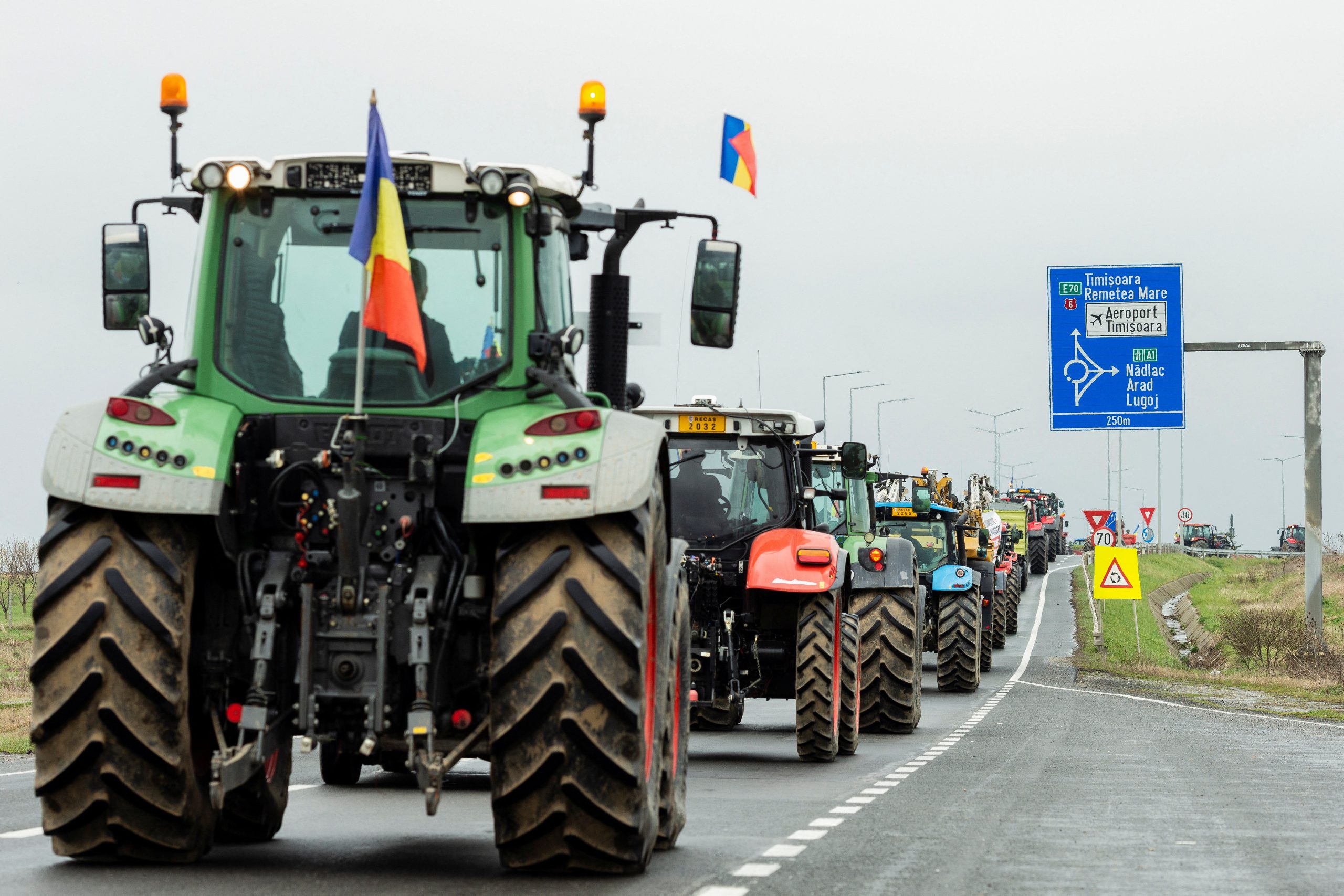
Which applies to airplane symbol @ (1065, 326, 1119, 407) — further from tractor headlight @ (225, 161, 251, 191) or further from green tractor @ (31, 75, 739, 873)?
tractor headlight @ (225, 161, 251, 191)

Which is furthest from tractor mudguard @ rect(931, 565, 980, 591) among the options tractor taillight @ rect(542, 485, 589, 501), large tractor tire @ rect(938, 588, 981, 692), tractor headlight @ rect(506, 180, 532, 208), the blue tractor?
tractor taillight @ rect(542, 485, 589, 501)

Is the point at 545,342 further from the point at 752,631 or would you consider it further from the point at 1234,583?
the point at 1234,583

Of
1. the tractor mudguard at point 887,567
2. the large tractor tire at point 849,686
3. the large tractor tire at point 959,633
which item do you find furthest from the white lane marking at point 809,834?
the large tractor tire at point 959,633

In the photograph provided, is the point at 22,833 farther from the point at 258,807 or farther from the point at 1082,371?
the point at 1082,371

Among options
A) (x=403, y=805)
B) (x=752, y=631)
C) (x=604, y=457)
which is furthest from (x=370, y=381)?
(x=752, y=631)

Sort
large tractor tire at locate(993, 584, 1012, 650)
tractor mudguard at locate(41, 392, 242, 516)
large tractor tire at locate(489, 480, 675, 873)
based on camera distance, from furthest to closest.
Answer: large tractor tire at locate(993, 584, 1012, 650) < tractor mudguard at locate(41, 392, 242, 516) < large tractor tire at locate(489, 480, 675, 873)

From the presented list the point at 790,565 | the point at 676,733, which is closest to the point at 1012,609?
the point at 790,565

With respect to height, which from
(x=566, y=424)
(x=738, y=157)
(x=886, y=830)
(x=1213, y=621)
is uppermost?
(x=738, y=157)

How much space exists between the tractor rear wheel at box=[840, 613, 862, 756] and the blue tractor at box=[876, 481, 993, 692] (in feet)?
31.1

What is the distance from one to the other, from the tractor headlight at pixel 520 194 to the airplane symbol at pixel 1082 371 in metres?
24.2

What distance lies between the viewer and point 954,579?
29.9 m

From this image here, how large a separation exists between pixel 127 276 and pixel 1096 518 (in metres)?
38.6

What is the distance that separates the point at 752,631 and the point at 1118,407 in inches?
619

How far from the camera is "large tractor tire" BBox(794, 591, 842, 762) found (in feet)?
55.5
